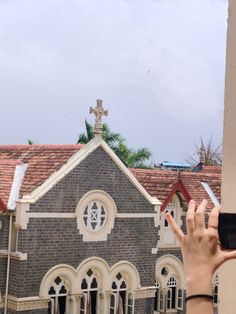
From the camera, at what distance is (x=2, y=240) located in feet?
44.0

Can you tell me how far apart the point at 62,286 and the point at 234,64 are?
12064mm

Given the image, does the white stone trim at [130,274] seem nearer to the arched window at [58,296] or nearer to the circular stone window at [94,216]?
the circular stone window at [94,216]

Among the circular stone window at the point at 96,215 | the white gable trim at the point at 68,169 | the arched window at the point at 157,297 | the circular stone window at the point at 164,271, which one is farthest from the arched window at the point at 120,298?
the white gable trim at the point at 68,169

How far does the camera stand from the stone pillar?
7.64ft

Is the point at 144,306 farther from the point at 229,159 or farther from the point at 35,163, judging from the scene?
the point at 229,159

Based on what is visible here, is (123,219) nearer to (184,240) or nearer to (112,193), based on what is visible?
(112,193)

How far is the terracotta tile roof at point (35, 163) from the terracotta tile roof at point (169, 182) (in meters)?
3.37

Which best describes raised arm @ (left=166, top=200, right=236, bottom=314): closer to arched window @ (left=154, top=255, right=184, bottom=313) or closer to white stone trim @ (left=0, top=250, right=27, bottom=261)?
white stone trim @ (left=0, top=250, right=27, bottom=261)

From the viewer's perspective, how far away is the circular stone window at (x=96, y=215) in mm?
14141

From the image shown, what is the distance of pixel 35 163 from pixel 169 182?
4.10 meters

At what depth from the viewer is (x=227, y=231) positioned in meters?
1.70

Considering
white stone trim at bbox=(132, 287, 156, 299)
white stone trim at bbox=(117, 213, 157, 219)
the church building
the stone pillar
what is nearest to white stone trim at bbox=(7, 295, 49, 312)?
the church building

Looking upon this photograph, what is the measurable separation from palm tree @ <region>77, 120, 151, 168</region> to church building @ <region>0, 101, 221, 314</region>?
774cm

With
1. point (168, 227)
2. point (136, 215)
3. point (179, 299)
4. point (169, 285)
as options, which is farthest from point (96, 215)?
point (179, 299)
